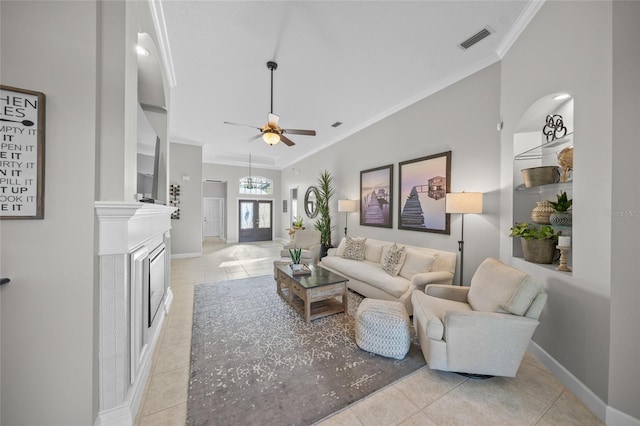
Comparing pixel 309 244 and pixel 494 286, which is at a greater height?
pixel 494 286

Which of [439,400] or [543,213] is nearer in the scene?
[439,400]

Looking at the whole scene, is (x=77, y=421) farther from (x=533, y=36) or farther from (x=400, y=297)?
(x=533, y=36)

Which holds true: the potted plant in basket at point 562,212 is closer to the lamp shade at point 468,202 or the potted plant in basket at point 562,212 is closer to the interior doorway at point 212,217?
the lamp shade at point 468,202

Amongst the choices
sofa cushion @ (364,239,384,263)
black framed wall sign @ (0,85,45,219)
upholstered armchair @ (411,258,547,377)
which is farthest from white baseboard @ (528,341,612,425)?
black framed wall sign @ (0,85,45,219)

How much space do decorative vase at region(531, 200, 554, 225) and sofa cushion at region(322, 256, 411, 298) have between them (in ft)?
4.92

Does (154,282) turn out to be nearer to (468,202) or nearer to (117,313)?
(117,313)

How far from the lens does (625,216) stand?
1478mm

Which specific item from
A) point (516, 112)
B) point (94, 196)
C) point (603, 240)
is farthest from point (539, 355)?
point (94, 196)

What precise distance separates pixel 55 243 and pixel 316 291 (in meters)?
2.22

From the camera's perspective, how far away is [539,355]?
6.97 ft

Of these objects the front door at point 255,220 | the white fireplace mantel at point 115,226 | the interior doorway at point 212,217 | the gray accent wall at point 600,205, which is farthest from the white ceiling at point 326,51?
the interior doorway at point 212,217

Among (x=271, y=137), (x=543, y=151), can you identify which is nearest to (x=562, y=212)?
(x=543, y=151)

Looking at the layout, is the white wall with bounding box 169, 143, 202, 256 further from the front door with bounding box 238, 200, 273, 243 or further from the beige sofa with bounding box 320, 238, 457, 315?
the beige sofa with bounding box 320, 238, 457, 315

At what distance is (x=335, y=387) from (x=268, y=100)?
4111 mm
